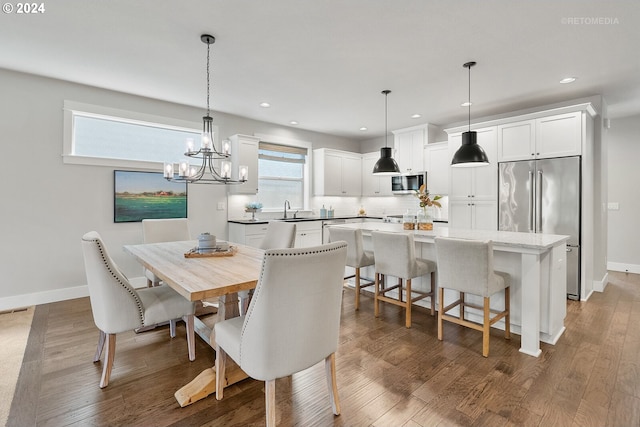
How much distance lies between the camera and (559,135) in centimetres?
400

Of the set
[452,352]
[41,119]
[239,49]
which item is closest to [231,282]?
[452,352]

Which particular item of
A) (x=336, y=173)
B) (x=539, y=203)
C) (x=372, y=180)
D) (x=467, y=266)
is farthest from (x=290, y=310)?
(x=372, y=180)

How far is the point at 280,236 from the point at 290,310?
6.49 feet

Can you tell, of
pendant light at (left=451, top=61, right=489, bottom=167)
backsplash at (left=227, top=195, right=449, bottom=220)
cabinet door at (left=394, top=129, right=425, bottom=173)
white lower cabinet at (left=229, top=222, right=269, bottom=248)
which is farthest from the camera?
cabinet door at (left=394, top=129, right=425, bottom=173)

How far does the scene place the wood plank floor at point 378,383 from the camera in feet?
5.80

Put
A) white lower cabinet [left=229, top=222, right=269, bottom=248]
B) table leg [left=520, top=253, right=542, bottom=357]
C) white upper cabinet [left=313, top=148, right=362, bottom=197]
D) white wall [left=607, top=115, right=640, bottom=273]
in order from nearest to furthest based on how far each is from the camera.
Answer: table leg [left=520, top=253, right=542, bottom=357]
white lower cabinet [left=229, top=222, right=269, bottom=248]
white wall [left=607, top=115, right=640, bottom=273]
white upper cabinet [left=313, top=148, right=362, bottom=197]

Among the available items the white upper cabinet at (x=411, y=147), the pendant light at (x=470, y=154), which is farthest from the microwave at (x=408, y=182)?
the pendant light at (x=470, y=154)

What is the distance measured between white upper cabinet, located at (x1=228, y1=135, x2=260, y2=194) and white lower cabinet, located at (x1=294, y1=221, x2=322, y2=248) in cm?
100

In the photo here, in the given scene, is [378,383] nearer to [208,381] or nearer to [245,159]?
[208,381]

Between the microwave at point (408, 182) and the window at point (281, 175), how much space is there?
1.84 m

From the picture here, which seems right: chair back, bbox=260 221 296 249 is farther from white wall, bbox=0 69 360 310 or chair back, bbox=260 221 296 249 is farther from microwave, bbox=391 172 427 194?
microwave, bbox=391 172 427 194

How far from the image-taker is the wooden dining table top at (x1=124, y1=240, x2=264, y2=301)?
1.71 meters

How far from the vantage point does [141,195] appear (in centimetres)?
432

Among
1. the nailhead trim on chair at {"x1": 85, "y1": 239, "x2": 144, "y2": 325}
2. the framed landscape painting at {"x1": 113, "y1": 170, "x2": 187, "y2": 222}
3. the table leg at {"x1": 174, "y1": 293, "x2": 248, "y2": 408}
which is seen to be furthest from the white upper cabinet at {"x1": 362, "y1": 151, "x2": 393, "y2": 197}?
the nailhead trim on chair at {"x1": 85, "y1": 239, "x2": 144, "y2": 325}
